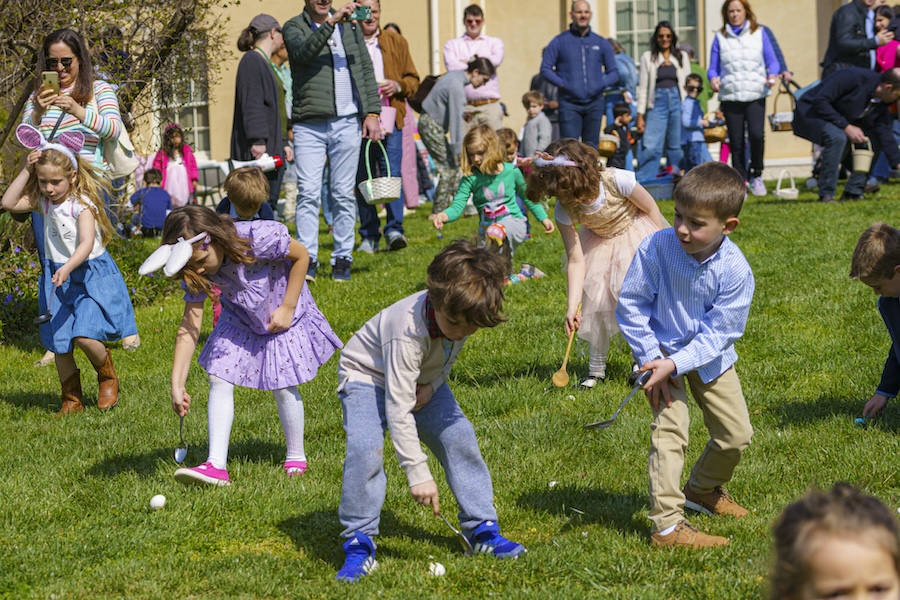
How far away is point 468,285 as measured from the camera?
3.86 meters

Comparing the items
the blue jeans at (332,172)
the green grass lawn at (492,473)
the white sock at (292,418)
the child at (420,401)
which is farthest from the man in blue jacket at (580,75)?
the child at (420,401)

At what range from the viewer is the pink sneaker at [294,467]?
215 inches

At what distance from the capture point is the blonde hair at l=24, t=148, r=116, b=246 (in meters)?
6.89

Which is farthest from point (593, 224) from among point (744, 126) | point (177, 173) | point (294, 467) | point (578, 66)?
point (177, 173)

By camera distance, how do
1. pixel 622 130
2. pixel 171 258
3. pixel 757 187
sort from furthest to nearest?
1. pixel 622 130
2. pixel 757 187
3. pixel 171 258

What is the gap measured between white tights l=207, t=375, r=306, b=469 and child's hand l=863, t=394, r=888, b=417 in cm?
273

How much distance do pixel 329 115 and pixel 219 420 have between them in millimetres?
4917

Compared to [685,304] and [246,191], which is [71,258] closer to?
[246,191]

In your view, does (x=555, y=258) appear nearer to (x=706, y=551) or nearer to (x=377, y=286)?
(x=377, y=286)

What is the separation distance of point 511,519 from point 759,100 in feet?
33.3

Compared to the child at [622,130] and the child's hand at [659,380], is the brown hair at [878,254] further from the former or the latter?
the child at [622,130]

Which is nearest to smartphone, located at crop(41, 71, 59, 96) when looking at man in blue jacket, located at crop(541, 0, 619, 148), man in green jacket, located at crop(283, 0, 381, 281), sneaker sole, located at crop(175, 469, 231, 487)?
man in green jacket, located at crop(283, 0, 381, 281)

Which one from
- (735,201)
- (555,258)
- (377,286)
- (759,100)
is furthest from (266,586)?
(759,100)

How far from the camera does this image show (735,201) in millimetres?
4188
